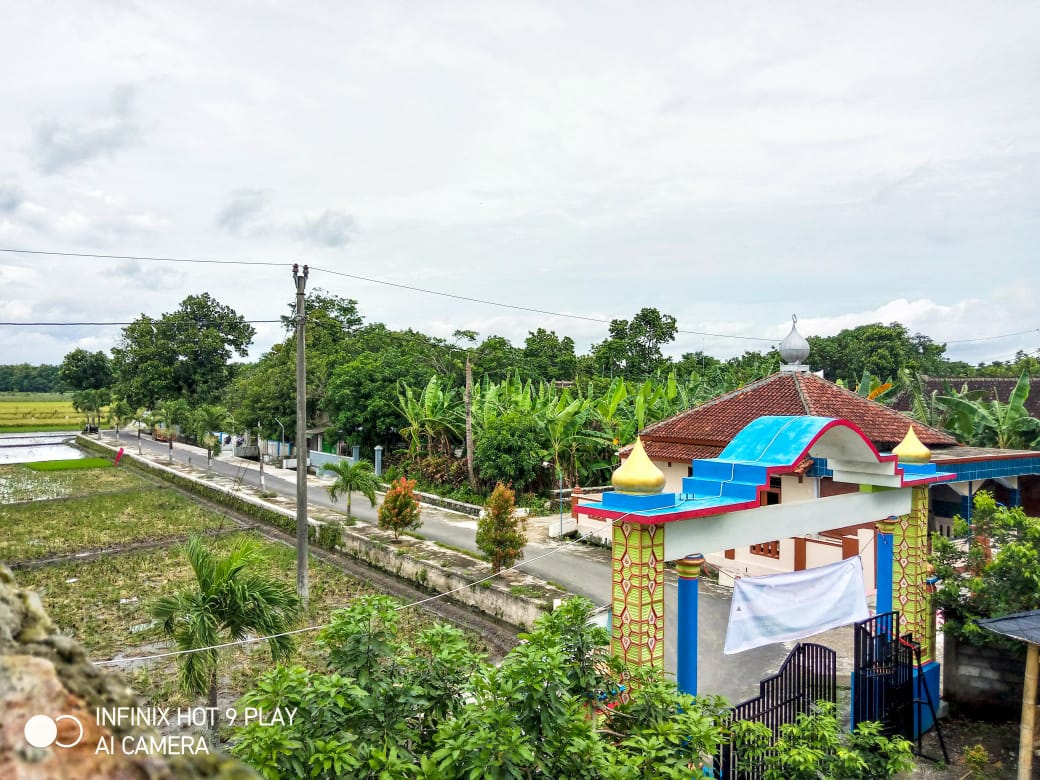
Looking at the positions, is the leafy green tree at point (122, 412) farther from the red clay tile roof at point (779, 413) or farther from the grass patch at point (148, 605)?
the red clay tile roof at point (779, 413)

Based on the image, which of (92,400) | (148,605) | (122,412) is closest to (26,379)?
(92,400)

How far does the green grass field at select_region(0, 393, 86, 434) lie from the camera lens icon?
6384 cm

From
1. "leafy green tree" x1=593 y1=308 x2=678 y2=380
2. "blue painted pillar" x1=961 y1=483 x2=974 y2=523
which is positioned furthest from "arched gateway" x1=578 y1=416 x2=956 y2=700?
"leafy green tree" x1=593 y1=308 x2=678 y2=380

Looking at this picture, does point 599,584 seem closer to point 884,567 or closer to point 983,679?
point 884,567

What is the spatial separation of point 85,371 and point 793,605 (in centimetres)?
6269

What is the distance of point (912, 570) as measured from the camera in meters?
7.84

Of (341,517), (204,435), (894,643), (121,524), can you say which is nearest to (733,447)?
(894,643)

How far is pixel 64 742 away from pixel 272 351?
41.7 metres

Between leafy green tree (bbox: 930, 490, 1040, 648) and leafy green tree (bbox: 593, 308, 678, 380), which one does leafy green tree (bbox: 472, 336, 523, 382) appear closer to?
leafy green tree (bbox: 593, 308, 678, 380)

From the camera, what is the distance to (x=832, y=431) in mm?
7273

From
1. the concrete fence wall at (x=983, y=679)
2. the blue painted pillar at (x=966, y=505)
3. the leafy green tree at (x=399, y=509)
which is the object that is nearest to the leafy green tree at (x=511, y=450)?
the leafy green tree at (x=399, y=509)

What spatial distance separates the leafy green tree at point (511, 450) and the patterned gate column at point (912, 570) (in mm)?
13037

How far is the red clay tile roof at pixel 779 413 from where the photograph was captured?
522 inches

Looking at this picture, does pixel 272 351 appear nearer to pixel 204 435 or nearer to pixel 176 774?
pixel 204 435
